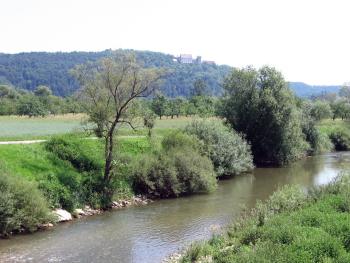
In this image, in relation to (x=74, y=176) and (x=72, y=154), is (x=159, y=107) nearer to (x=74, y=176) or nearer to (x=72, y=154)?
(x=72, y=154)

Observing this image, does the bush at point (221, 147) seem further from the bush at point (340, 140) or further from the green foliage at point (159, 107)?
the green foliage at point (159, 107)

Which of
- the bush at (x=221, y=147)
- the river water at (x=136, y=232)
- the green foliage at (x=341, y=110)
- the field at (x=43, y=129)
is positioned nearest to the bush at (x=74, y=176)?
the field at (x=43, y=129)

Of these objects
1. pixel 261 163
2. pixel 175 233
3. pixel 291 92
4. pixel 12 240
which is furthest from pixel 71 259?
pixel 291 92

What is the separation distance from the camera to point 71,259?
71.5 feet

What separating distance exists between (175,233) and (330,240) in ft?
40.8

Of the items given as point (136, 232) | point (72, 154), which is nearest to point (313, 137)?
point (72, 154)

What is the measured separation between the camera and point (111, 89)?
1329 inches

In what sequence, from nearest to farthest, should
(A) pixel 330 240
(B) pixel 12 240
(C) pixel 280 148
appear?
1. (A) pixel 330 240
2. (B) pixel 12 240
3. (C) pixel 280 148

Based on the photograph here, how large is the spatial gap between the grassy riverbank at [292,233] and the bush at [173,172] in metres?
13.5

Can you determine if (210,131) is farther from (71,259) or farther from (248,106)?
(71,259)

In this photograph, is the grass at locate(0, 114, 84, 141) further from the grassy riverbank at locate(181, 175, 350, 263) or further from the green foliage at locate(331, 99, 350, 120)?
the green foliage at locate(331, 99, 350, 120)

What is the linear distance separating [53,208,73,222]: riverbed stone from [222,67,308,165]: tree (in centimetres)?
3209

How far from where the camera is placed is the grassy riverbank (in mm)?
14699

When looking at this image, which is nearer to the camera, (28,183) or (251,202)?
(28,183)
